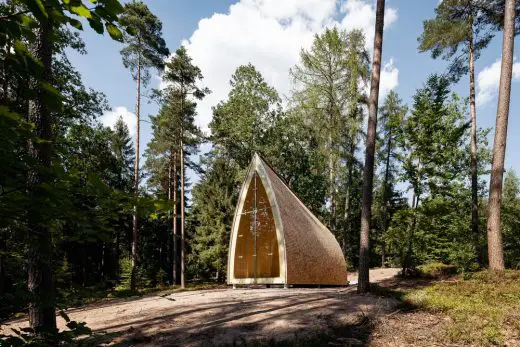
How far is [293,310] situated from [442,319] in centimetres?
270

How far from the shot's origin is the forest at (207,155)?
170 centimetres

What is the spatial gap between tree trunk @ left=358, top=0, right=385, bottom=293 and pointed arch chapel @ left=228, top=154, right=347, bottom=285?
3588 mm

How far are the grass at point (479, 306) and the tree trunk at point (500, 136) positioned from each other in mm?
1040

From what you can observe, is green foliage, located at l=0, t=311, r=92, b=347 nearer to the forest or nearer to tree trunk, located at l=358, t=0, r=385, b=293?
the forest

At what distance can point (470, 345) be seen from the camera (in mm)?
4910

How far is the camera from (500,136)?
10.2 m

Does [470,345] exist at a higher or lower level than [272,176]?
lower

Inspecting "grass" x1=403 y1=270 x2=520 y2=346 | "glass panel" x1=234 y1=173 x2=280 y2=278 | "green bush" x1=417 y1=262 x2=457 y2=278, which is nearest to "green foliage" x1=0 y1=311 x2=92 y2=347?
"grass" x1=403 y1=270 x2=520 y2=346

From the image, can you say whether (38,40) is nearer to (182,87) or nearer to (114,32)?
(114,32)

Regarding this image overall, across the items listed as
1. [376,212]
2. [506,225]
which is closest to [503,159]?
[506,225]

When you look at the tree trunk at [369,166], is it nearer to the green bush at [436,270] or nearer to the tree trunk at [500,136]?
the tree trunk at [500,136]

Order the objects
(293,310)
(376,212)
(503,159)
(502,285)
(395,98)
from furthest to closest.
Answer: (376,212) → (395,98) → (503,159) → (502,285) → (293,310)

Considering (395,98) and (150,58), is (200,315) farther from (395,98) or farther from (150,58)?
(395,98)

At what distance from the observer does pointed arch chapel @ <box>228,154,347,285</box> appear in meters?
12.8
